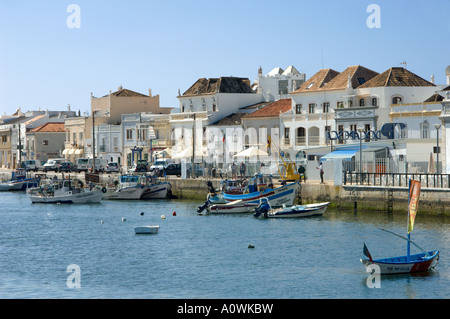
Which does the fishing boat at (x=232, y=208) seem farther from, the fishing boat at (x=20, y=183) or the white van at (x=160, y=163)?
the fishing boat at (x=20, y=183)

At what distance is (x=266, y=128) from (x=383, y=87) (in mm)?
14183

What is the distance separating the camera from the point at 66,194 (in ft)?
219

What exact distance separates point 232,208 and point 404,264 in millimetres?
25063

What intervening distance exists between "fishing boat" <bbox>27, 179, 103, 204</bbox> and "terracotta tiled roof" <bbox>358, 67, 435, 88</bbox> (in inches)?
973

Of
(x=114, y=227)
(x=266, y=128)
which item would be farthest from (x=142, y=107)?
(x=114, y=227)

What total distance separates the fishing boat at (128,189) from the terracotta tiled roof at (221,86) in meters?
18.6

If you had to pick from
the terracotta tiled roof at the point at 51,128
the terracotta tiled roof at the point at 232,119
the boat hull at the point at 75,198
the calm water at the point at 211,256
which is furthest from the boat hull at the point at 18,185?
the calm water at the point at 211,256

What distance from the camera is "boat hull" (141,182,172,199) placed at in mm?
69750

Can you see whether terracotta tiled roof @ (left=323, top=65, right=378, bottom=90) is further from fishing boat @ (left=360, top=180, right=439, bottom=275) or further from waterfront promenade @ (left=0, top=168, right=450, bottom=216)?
fishing boat @ (left=360, top=180, right=439, bottom=275)

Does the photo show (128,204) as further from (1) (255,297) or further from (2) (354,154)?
(1) (255,297)

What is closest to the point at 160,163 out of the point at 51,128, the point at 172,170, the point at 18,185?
the point at 172,170

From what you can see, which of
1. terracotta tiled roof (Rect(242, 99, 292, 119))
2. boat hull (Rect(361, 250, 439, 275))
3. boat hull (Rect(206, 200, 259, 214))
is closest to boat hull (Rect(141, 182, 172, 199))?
terracotta tiled roof (Rect(242, 99, 292, 119))

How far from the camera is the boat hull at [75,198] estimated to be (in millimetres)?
66500

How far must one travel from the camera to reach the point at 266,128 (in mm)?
78625
